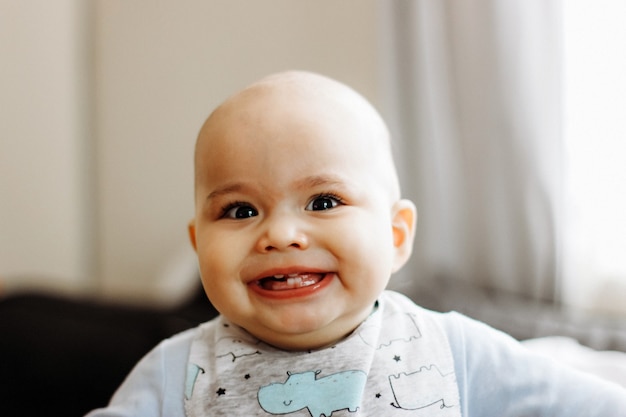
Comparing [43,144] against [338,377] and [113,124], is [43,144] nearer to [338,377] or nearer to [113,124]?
[113,124]

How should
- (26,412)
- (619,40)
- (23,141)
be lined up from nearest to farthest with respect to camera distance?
1. (619,40)
2. (26,412)
3. (23,141)

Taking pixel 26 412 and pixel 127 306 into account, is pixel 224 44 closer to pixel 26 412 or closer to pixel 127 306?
pixel 127 306

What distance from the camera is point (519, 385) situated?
92 centimetres

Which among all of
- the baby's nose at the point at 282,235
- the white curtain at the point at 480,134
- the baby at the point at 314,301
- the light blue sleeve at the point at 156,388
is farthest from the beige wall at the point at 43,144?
the baby's nose at the point at 282,235

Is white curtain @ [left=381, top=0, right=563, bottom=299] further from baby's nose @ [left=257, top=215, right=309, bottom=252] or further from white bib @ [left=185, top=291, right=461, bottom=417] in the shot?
baby's nose @ [left=257, top=215, right=309, bottom=252]

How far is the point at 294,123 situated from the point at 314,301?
21 cm

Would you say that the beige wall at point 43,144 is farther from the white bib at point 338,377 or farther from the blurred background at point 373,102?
the white bib at point 338,377

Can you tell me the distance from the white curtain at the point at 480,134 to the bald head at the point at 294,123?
1.09 metres

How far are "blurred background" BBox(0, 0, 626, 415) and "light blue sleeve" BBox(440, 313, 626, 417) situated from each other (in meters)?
0.73

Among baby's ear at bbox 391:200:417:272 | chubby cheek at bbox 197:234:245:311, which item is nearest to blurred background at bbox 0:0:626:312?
baby's ear at bbox 391:200:417:272

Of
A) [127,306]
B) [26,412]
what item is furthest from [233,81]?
[26,412]

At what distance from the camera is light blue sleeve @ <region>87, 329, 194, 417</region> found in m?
0.96

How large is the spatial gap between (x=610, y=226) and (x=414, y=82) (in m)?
0.73

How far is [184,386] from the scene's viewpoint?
98 cm
